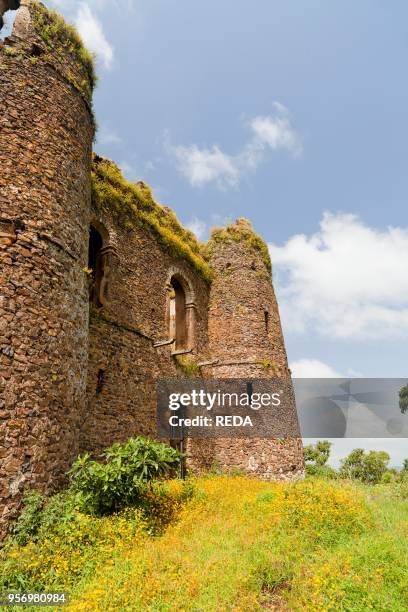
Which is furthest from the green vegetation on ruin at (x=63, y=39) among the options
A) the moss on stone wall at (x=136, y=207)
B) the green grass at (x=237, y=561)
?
the green grass at (x=237, y=561)

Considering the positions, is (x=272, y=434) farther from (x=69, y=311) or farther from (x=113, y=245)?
(x=69, y=311)

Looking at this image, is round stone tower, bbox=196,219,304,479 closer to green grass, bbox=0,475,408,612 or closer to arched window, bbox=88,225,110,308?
arched window, bbox=88,225,110,308

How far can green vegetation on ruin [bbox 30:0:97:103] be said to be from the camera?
7.58 meters

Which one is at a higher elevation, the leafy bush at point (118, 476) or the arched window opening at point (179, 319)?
the arched window opening at point (179, 319)

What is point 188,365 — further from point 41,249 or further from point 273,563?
point 273,563

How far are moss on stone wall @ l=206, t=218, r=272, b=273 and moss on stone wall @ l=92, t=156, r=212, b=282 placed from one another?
1.73 m

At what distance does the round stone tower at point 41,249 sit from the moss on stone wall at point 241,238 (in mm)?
8408

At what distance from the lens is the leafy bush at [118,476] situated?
599cm

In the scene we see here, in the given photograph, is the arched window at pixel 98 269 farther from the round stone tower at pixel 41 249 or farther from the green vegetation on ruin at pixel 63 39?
the green vegetation on ruin at pixel 63 39

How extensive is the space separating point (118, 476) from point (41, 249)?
352 cm

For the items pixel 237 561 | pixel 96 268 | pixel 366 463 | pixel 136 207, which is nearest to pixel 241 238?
pixel 136 207

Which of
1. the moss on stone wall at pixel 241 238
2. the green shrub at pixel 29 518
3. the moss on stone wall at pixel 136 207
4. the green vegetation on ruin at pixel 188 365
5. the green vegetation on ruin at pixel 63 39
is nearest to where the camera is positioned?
the green shrub at pixel 29 518

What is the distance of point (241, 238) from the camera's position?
16.3 m

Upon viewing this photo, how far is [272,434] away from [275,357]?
2.63 metres
